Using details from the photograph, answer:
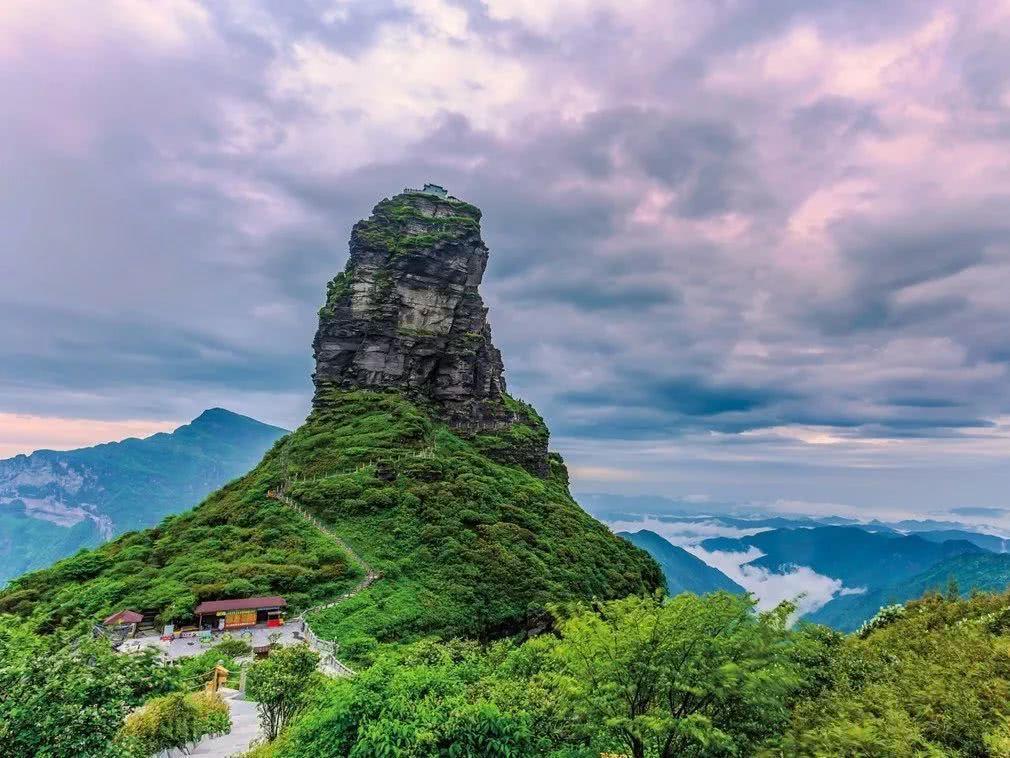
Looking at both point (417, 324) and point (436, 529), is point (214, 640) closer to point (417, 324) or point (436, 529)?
point (436, 529)

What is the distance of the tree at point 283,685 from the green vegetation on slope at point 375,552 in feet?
46.9

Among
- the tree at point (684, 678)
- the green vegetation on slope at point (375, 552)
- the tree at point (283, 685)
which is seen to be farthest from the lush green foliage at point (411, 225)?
the tree at point (684, 678)

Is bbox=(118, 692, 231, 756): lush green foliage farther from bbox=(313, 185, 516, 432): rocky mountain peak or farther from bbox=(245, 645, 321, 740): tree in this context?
bbox=(313, 185, 516, 432): rocky mountain peak

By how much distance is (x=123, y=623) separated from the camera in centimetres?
3644

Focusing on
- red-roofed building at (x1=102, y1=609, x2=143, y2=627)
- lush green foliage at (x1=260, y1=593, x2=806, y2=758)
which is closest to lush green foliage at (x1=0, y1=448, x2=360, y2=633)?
red-roofed building at (x1=102, y1=609, x2=143, y2=627)

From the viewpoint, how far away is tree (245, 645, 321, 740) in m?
19.9

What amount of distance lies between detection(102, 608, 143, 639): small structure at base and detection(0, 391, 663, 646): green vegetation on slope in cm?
174

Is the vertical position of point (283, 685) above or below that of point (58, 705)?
below

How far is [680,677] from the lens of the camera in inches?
539

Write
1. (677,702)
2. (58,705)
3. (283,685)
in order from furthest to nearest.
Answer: (283,685), (677,702), (58,705)

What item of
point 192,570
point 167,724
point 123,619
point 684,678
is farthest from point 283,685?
point 192,570

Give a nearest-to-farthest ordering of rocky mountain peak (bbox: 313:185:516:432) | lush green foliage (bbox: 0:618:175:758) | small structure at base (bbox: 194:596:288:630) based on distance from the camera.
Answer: lush green foliage (bbox: 0:618:175:758) < small structure at base (bbox: 194:596:288:630) < rocky mountain peak (bbox: 313:185:516:432)

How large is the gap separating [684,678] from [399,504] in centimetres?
4490

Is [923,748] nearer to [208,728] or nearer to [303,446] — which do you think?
[208,728]
